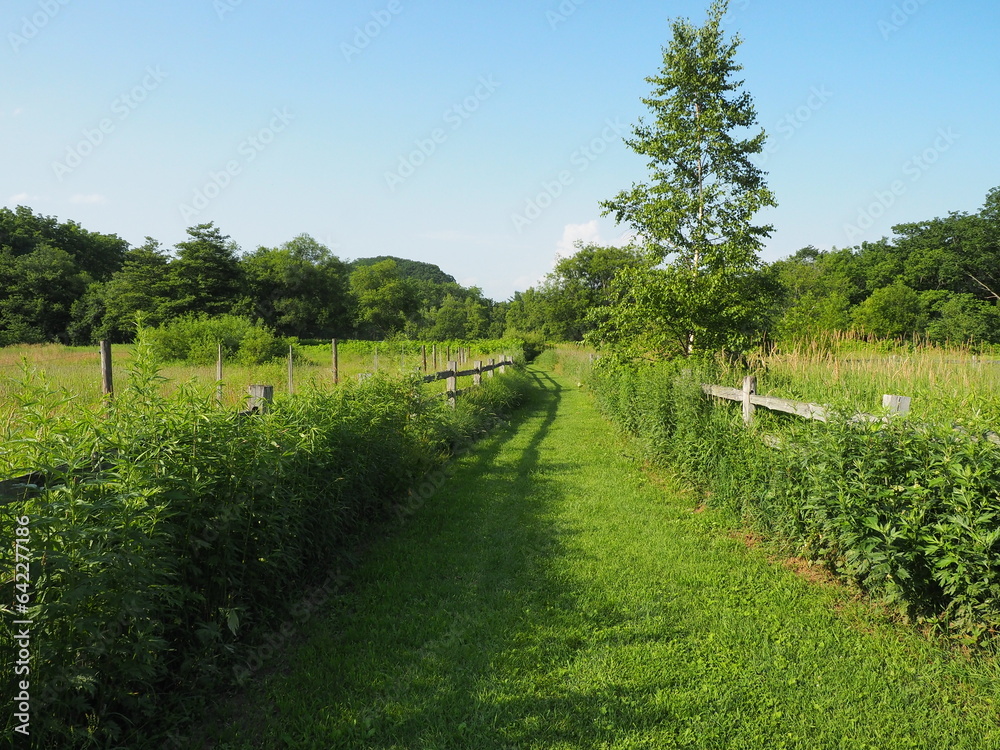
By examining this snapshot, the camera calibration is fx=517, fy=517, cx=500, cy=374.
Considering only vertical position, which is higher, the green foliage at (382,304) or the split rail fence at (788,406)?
the green foliage at (382,304)

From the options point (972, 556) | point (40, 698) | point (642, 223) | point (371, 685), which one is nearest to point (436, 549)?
point (371, 685)

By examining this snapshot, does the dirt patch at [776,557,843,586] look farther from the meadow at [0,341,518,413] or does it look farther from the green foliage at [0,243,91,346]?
the green foliage at [0,243,91,346]

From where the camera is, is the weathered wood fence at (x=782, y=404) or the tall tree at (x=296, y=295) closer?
the weathered wood fence at (x=782, y=404)

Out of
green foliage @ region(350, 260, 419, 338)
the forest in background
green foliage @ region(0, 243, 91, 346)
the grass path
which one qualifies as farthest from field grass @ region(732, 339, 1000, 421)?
green foliage @ region(350, 260, 419, 338)

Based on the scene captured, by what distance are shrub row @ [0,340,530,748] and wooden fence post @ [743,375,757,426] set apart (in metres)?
4.91

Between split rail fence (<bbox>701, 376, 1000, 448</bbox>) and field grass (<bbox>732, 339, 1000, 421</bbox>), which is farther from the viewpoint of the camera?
field grass (<bbox>732, 339, 1000, 421</bbox>)

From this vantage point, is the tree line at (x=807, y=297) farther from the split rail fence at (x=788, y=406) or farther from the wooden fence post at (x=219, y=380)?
the wooden fence post at (x=219, y=380)

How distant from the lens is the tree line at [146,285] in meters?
43.7

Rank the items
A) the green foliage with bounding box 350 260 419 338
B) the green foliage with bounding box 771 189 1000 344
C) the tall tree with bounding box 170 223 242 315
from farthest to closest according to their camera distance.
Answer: the green foliage with bounding box 350 260 419 338, the tall tree with bounding box 170 223 242 315, the green foliage with bounding box 771 189 1000 344

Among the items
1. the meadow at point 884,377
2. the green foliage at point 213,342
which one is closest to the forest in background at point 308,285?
the green foliage at point 213,342

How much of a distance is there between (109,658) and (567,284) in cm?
5908

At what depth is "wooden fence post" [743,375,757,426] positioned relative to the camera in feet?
21.3

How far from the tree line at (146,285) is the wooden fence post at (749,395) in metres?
29.9

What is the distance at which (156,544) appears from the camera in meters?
2.37
